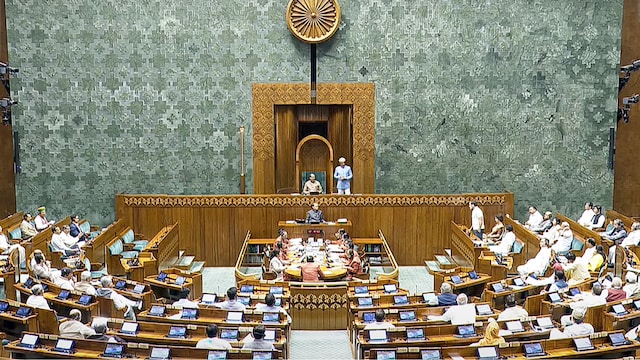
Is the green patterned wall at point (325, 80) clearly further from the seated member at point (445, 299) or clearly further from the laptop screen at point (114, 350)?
the laptop screen at point (114, 350)

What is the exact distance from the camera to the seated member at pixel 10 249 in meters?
13.4

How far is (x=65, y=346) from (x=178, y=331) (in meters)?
1.52

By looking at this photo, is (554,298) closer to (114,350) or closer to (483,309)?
(483,309)

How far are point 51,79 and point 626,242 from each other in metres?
15.3

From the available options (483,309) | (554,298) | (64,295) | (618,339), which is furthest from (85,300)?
(618,339)

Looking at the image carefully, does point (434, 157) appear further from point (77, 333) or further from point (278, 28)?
point (77, 333)

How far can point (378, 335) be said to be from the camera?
923 cm

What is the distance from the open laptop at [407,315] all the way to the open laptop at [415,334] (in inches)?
31.2

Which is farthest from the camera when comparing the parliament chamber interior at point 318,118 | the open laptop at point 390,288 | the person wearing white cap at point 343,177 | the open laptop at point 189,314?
the person wearing white cap at point 343,177

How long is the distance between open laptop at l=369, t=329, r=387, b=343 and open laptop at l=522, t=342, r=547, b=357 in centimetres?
187

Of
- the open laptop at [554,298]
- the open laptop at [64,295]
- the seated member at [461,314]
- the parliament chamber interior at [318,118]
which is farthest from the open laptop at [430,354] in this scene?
the parliament chamber interior at [318,118]

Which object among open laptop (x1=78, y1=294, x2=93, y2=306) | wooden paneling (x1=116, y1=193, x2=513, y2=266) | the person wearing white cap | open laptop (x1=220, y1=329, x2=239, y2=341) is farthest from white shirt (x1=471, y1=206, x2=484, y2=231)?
open laptop (x1=78, y1=294, x2=93, y2=306)

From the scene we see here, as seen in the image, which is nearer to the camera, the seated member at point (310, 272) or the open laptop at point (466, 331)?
the open laptop at point (466, 331)

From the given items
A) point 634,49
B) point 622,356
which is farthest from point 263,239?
point 634,49
